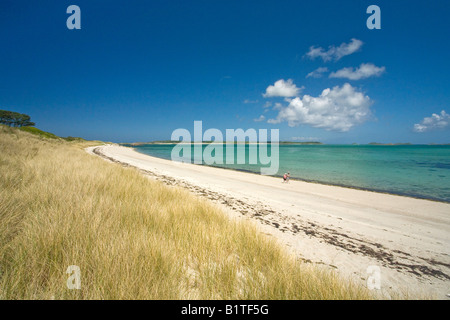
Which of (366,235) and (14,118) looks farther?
(14,118)

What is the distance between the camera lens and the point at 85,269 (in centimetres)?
191

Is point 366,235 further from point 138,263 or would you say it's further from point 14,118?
point 14,118

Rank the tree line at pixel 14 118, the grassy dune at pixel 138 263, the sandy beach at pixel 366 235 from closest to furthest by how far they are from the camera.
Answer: the grassy dune at pixel 138 263, the sandy beach at pixel 366 235, the tree line at pixel 14 118

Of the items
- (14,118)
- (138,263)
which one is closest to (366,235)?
(138,263)

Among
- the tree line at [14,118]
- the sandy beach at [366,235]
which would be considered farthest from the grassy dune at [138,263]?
the tree line at [14,118]

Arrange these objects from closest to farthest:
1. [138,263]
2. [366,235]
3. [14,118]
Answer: [138,263], [366,235], [14,118]

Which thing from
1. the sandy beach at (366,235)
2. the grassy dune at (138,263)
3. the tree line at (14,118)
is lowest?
the sandy beach at (366,235)

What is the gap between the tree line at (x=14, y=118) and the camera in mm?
62344

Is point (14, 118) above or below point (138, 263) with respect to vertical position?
above

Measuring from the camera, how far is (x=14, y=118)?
2581 inches

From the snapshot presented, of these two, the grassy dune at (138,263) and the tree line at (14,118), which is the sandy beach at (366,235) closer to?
the grassy dune at (138,263)

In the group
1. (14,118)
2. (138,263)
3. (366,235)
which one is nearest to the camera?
(138,263)

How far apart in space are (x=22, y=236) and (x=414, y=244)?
Result: 8.38 meters
